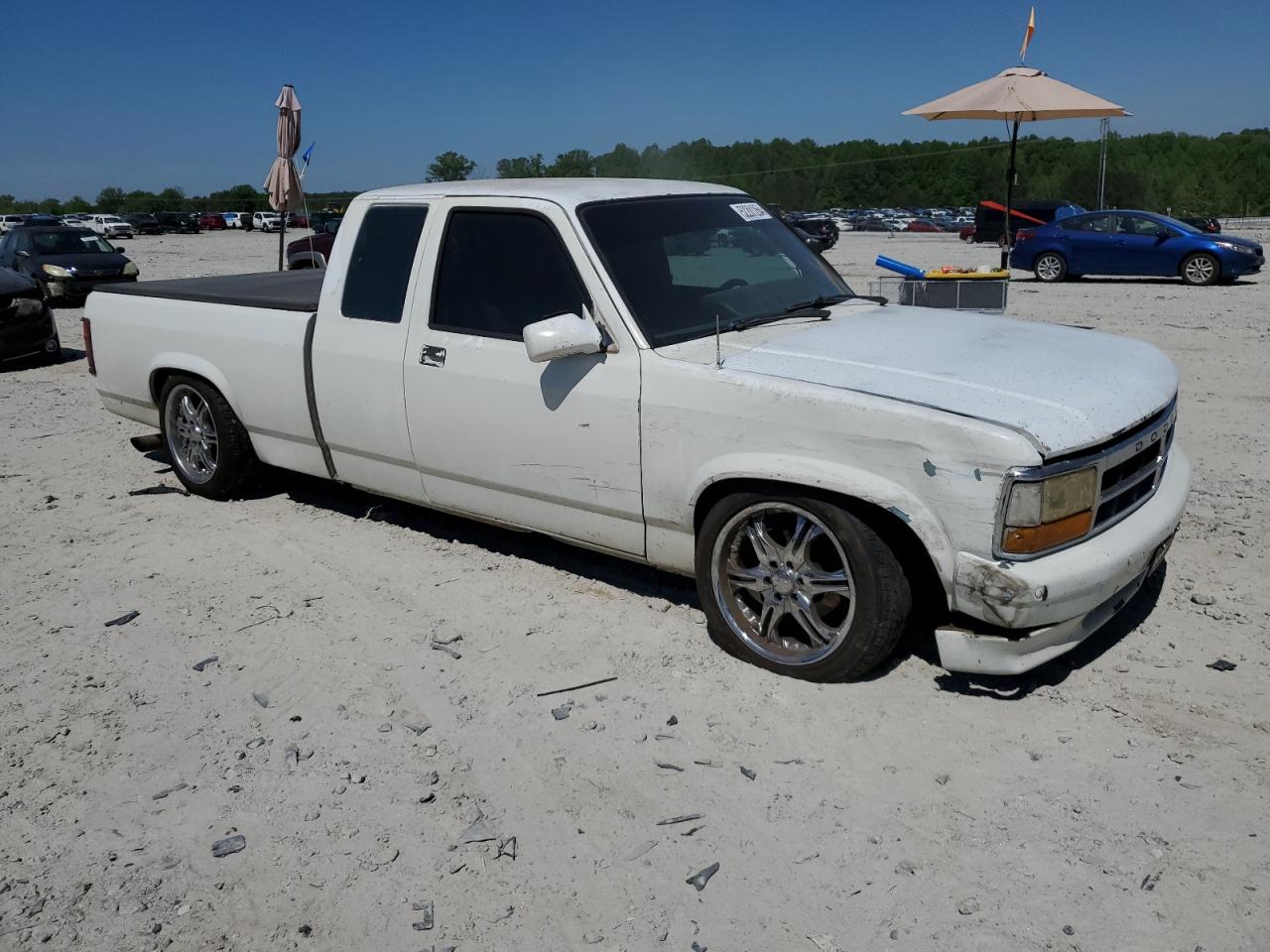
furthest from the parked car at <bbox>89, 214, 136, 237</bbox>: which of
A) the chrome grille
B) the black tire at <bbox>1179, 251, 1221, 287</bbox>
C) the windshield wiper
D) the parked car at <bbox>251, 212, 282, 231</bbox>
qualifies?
the chrome grille

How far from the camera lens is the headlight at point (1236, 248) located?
691 inches

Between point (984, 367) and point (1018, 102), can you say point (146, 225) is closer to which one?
point (1018, 102)

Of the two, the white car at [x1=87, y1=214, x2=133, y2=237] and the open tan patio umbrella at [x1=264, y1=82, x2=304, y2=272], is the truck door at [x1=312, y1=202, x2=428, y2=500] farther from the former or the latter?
the white car at [x1=87, y1=214, x2=133, y2=237]

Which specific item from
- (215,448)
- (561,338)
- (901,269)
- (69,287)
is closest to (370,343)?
(561,338)

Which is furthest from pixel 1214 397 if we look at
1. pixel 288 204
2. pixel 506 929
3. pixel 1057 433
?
pixel 288 204

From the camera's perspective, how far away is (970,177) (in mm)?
113875

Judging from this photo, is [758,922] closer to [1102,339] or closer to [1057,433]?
[1057,433]

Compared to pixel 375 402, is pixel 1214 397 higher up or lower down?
lower down

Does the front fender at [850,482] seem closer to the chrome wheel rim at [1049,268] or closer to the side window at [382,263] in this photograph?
the side window at [382,263]

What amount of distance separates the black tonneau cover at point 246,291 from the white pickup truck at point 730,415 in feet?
0.25

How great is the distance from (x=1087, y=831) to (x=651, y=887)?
4.12 ft

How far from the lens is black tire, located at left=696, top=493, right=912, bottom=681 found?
3.59 m

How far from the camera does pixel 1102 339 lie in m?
4.45

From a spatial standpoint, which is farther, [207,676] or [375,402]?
[375,402]
